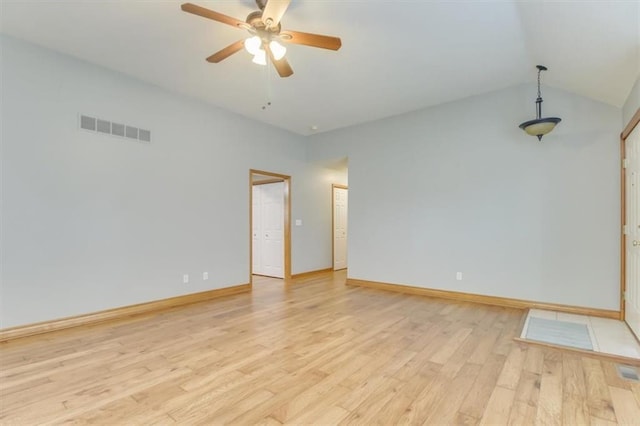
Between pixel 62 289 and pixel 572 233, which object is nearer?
pixel 62 289

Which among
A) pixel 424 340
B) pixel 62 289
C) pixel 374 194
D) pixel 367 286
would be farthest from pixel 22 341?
pixel 374 194

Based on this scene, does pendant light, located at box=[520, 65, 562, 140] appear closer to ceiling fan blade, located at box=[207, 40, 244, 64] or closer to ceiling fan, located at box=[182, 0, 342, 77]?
ceiling fan, located at box=[182, 0, 342, 77]

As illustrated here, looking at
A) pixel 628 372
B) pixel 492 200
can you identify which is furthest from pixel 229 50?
pixel 628 372

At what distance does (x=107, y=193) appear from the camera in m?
3.80

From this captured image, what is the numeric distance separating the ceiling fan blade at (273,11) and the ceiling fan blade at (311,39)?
125 mm

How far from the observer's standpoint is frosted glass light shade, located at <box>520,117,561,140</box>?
147 inches

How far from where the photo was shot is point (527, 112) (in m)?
4.27

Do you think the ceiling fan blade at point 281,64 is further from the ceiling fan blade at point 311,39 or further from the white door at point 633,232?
the white door at point 633,232

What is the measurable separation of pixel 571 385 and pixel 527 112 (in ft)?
11.4

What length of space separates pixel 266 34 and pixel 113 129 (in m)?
2.53

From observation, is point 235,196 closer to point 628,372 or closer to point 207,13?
point 207,13

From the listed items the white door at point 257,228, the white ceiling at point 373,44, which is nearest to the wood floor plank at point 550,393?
the white ceiling at point 373,44

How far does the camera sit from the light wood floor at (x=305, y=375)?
1912 millimetres

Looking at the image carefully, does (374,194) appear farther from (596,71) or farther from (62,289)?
(62,289)
